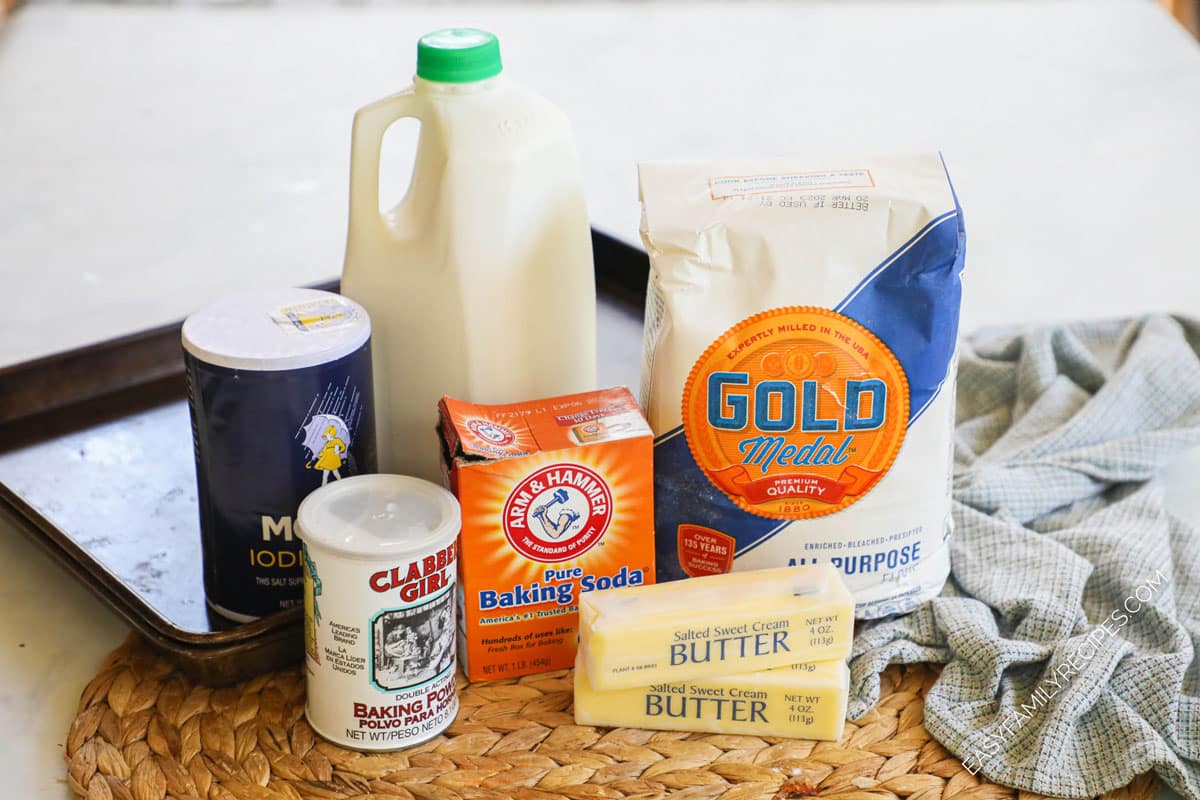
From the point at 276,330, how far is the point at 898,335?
1.24ft

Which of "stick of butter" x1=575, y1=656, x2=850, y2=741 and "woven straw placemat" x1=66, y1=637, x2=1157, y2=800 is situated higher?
"stick of butter" x1=575, y1=656, x2=850, y2=741

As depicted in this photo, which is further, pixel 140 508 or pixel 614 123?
pixel 614 123

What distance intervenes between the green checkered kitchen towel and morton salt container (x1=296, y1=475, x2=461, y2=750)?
268 millimetres

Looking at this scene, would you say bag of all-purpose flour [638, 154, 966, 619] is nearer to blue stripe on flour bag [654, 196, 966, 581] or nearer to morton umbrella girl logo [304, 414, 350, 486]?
blue stripe on flour bag [654, 196, 966, 581]

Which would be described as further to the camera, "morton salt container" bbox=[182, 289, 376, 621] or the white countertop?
the white countertop

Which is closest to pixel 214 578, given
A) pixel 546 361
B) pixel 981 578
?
pixel 546 361

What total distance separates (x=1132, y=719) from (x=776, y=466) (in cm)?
26

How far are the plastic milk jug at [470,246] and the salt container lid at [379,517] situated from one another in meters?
0.11

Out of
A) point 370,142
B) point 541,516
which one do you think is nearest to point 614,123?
point 370,142

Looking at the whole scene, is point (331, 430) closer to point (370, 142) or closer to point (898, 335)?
point (370, 142)

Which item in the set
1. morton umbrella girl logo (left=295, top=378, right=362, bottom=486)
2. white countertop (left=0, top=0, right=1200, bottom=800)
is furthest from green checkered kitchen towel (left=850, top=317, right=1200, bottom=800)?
morton umbrella girl logo (left=295, top=378, right=362, bottom=486)

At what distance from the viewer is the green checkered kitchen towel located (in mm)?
813

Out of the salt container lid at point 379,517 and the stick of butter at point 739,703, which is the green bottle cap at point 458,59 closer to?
the salt container lid at point 379,517

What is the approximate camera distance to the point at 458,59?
85 centimetres
